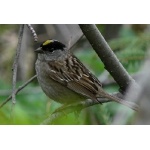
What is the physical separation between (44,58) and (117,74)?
0.34 m

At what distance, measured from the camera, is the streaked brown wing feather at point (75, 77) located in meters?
1.93

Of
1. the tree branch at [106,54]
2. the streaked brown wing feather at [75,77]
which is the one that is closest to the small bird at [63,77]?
the streaked brown wing feather at [75,77]

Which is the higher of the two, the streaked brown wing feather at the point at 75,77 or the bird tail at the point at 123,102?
the streaked brown wing feather at the point at 75,77

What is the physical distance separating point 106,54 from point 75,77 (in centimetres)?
30

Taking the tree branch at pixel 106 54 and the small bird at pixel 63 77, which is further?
the small bird at pixel 63 77

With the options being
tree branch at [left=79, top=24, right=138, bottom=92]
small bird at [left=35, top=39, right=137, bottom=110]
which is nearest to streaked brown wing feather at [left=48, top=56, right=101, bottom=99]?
small bird at [left=35, top=39, right=137, bottom=110]

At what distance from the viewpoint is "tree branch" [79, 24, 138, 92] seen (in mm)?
1690

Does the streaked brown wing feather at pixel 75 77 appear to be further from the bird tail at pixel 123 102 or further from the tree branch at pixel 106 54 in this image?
the tree branch at pixel 106 54

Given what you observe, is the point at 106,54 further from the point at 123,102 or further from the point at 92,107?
the point at 92,107

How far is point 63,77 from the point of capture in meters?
2.02

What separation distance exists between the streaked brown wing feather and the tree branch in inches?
7.0

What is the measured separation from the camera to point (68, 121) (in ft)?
4.72

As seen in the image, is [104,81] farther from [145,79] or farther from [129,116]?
[145,79]

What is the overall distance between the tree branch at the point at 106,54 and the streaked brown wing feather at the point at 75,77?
0.58ft
